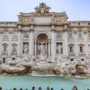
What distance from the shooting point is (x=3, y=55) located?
27.0 meters

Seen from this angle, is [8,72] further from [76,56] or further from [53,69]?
[76,56]

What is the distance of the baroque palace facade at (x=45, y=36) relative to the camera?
26.5 meters

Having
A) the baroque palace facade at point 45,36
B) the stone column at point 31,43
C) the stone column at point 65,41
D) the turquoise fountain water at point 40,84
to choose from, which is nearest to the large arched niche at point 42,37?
the baroque palace facade at point 45,36

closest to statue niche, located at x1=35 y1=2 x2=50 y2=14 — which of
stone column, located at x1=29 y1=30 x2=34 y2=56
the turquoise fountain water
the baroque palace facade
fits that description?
the baroque palace facade

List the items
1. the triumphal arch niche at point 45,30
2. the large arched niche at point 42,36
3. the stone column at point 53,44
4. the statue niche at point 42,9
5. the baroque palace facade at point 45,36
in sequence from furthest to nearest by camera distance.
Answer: the statue niche at point 42,9
the large arched niche at point 42,36
the baroque palace facade at point 45,36
the triumphal arch niche at point 45,30
the stone column at point 53,44

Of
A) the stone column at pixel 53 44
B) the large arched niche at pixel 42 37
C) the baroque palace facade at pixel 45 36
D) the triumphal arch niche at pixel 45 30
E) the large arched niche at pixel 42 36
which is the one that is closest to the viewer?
the stone column at pixel 53 44

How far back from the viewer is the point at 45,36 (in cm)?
2755

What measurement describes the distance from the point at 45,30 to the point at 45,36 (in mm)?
1411

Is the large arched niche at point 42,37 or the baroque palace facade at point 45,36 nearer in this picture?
the baroque palace facade at point 45,36

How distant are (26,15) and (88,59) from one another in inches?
665

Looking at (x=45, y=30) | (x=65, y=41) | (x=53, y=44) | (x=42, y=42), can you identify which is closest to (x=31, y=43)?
(x=42, y=42)

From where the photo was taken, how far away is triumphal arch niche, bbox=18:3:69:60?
86.5 feet

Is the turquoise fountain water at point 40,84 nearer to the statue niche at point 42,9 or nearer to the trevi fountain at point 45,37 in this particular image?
the trevi fountain at point 45,37

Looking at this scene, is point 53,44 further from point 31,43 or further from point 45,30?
point 31,43
